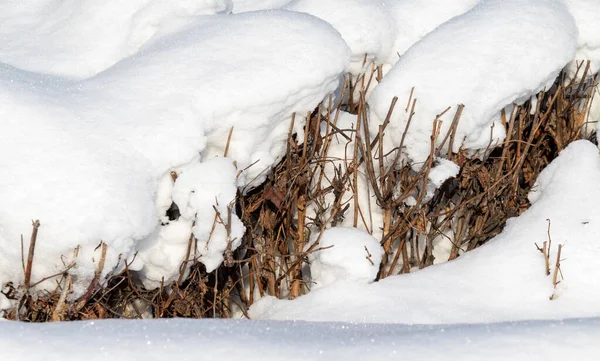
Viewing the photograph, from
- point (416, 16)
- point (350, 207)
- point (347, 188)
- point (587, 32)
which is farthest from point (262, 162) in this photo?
point (587, 32)

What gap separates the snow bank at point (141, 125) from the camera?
2.75m

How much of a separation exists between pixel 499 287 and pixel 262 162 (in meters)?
1.14

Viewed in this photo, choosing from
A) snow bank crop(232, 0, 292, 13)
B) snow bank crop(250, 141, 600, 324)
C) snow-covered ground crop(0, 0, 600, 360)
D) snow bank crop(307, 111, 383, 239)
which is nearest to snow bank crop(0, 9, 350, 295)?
snow-covered ground crop(0, 0, 600, 360)

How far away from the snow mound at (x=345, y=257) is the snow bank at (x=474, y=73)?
0.47 metres

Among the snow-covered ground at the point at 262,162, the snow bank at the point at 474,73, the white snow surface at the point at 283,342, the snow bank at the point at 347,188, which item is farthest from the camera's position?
the snow bank at the point at 347,188

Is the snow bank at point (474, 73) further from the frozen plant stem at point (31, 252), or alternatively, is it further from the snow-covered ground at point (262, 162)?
the frozen plant stem at point (31, 252)

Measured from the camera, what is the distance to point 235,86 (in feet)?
10.6

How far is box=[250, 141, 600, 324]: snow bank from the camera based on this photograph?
317cm

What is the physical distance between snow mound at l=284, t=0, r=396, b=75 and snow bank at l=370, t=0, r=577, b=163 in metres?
0.27

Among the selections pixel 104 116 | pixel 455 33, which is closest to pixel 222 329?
pixel 104 116

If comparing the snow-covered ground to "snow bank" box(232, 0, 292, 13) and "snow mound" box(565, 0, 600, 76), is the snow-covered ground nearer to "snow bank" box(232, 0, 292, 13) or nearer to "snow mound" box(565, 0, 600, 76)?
"snow mound" box(565, 0, 600, 76)

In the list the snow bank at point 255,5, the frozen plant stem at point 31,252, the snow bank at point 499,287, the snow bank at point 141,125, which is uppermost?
the snow bank at point 255,5

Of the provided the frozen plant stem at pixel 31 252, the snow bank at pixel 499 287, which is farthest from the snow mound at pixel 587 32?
the frozen plant stem at pixel 31 252

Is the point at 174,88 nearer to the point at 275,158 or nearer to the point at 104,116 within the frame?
the point at 104,116
